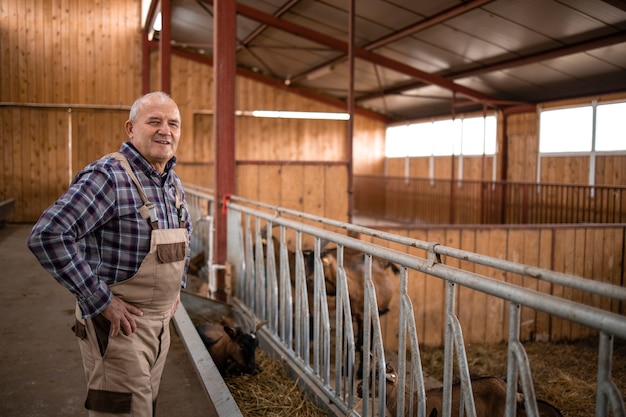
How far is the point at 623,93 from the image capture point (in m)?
9.96

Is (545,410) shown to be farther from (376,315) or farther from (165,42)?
(165,42)

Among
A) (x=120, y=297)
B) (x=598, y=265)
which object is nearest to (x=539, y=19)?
(x=598, y=265)

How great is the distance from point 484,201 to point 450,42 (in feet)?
13.5

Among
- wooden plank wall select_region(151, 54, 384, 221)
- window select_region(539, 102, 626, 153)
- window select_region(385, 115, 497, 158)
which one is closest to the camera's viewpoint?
window select_region(539, 102, 626, 153)

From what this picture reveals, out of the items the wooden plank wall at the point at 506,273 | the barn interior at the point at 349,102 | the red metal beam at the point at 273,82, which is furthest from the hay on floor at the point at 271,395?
the red metal beam at the point at 273,82

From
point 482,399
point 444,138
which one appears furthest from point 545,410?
point 444,138

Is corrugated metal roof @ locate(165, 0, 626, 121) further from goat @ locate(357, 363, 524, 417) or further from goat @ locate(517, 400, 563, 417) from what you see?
goat @ locate(357, 363, 524, 417)

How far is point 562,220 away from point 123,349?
10.2 metres

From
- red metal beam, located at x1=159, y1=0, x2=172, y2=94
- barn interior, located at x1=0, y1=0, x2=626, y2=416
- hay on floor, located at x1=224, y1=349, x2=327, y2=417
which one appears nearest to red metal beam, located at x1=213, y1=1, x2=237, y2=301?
barn interior, located at x1=0, y1=0, x2=626, y2=416

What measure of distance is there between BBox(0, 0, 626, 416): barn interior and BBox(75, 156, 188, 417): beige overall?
10.6ft

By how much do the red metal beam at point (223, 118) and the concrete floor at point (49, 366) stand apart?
1515 mm

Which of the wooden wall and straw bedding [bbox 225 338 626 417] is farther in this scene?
the wooden wall

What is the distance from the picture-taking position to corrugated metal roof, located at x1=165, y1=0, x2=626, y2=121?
8367mm

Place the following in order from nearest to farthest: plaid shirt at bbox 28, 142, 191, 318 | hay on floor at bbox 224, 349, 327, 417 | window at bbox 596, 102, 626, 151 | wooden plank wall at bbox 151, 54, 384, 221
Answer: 1. plaid shirt at bbox 28, 142, 191, 318
2. hay on floor at bbox 224, 349, 327, 417
3. window at bbox 596, 102, 626, 151
4. wooden plank wall at bbox 151, 54, 384, 221
